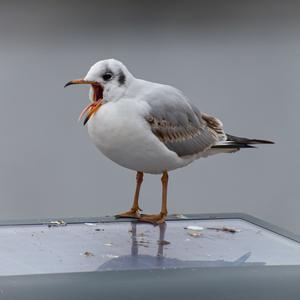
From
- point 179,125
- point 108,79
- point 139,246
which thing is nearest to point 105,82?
point 108,79

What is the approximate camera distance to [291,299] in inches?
Result: 50.8

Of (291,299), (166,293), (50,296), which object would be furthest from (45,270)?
(291,299)

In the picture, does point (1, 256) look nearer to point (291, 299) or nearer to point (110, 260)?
point (110, 260)

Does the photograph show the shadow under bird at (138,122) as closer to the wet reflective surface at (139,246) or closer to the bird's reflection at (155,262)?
the wet reflective surface at (139,246)

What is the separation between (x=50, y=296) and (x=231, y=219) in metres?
0.72

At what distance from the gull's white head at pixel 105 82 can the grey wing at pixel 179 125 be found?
69 mm

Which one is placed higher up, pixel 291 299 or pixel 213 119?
pixel 213 119

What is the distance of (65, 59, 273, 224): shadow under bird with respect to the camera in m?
1.64

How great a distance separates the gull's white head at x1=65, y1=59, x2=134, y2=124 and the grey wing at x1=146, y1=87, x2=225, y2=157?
0.07 metres

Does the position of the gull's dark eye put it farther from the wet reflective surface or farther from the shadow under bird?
the wet reflective surface

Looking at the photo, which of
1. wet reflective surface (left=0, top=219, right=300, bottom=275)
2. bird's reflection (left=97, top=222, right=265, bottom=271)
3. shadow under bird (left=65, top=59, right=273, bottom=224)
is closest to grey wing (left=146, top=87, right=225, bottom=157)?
shadow under bird (left=65, top=59, right=273, bottom=224)

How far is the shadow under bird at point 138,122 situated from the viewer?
1644 millimetres

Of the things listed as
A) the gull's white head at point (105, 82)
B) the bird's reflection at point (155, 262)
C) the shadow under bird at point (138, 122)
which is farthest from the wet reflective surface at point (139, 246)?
the gull's white head at point (105, 82)

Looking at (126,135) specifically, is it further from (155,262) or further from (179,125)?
(155,262)
